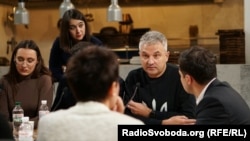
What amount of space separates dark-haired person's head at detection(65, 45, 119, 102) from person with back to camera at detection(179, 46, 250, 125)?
0.70 m

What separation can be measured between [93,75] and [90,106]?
0.11m

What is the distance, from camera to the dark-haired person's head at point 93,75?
5.77 feet

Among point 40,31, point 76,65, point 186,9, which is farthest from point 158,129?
point 40,31

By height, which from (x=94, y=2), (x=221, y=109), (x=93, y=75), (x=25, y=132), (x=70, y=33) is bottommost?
(x=25, y=132)

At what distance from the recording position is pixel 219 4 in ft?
27.6

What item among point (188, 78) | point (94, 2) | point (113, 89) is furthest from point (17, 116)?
point (94, 2)

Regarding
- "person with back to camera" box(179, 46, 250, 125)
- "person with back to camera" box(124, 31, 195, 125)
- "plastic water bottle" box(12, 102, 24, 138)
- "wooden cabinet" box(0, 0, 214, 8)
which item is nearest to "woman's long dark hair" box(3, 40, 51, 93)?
"plastic water bottle" box(12, 102, 24, 138)

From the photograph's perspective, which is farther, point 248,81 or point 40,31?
point 40,31

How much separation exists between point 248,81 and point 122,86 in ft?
8.27

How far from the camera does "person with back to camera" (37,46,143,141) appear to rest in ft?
5.64

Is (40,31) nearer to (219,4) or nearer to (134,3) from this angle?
(134,3)

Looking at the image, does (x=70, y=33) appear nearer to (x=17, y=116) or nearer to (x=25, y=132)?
(x=17, y=116)

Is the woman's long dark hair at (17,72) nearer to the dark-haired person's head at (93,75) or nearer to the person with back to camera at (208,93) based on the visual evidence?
the person with back to camera at (208,93)

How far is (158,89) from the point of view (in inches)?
117
